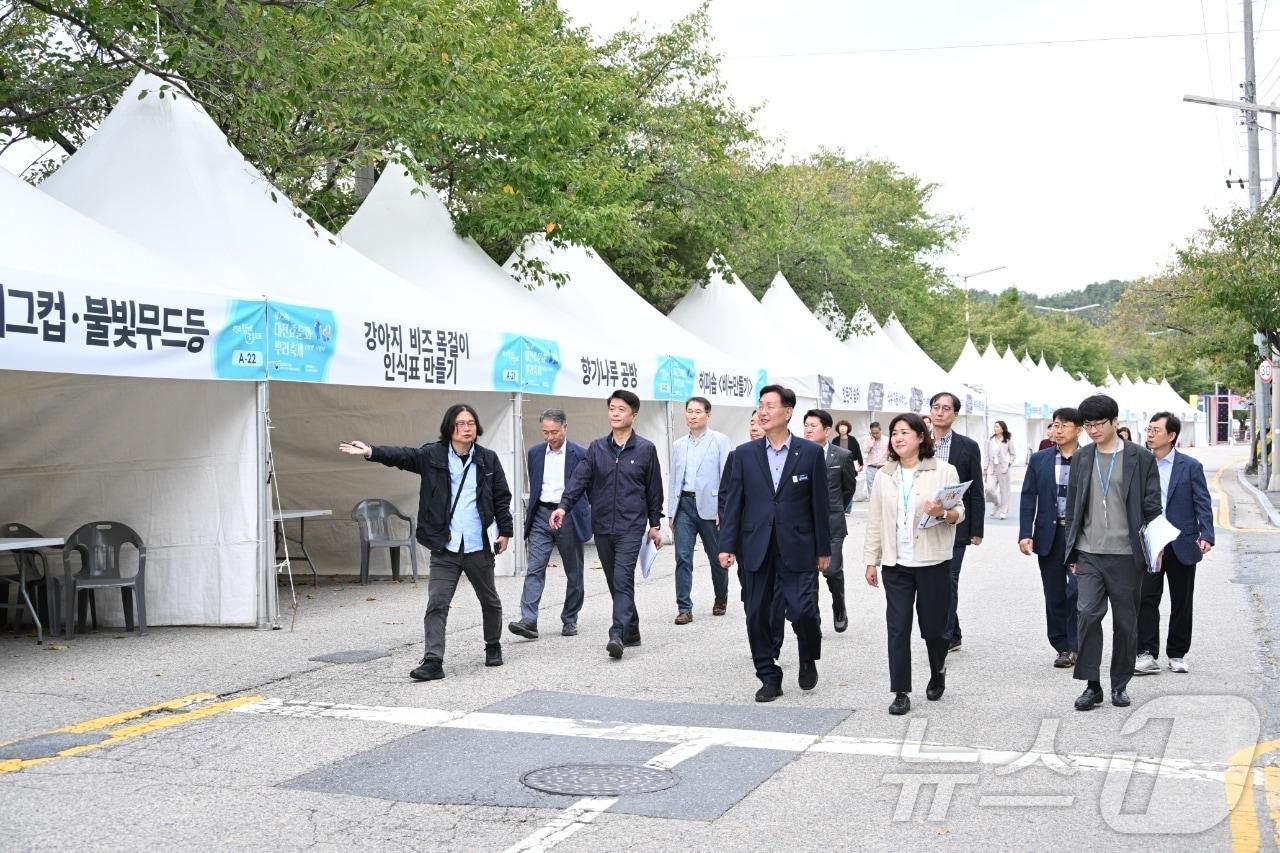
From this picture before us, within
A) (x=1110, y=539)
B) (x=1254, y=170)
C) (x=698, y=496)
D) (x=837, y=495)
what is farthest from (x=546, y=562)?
(x=1254, y=170)

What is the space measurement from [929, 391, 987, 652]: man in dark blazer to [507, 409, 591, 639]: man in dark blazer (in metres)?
2.80

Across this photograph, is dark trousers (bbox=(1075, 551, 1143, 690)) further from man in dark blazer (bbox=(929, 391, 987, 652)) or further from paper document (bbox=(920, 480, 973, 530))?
man in dark blazer (bbox=(929, 391, 987, 652))

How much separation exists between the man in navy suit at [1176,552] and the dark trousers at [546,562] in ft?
13.5

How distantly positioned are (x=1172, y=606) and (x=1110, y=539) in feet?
4.58

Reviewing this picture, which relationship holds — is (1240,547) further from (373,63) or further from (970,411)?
(970,411)

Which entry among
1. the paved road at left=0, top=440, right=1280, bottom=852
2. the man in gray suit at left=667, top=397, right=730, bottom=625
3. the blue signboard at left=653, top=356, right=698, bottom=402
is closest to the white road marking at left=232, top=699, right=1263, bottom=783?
the paved road at left=0, top=440, right=1280, bottom=852

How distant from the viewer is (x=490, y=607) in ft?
29.5

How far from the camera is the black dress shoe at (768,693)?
776cm

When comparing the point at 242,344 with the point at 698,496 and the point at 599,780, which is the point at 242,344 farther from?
the point at 599,780

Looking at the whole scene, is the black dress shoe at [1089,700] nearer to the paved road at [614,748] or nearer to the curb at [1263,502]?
the paved road at [614,748]

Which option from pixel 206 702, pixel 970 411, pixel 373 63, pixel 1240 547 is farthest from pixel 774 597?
pixel 970 411

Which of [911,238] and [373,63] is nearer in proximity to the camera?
[373,63]

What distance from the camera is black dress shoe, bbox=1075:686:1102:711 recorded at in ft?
24.1

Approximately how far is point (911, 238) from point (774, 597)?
35940 mm
